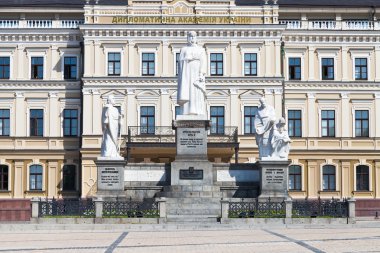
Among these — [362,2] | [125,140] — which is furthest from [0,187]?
[362,2]

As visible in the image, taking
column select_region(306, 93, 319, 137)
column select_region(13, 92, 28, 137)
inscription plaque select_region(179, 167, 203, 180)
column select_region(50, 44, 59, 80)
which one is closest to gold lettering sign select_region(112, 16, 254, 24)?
column select_region(50, 44, 59, 80)

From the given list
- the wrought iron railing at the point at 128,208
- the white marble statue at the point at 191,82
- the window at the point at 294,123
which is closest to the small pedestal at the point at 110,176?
the wrought iron railing at the point at 128,208

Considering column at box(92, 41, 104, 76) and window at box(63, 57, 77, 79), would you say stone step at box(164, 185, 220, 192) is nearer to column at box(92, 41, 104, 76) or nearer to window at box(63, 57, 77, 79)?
column at box(92, 41, 104, 76)

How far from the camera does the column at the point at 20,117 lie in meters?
59.1

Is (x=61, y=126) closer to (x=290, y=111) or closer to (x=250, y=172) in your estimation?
(x=290, y=111)

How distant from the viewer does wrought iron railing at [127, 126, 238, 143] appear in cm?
Answer: 5666

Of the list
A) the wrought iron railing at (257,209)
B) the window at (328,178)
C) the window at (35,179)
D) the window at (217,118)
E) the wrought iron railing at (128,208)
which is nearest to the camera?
the wrought iron railing at (257,209)

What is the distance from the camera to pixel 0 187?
58.4 meters

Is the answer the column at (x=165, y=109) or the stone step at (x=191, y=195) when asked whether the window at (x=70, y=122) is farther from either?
the stone step at (x=191, y=195)

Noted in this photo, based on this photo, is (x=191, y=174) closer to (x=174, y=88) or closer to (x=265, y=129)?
(x=265, y=129)

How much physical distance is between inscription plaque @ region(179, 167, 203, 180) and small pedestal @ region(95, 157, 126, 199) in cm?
235

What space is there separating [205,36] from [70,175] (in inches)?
517

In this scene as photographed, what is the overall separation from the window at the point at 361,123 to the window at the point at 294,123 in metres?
3.93

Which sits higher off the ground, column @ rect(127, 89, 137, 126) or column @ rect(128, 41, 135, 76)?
column @ rect(128, 41, 135, 76)
